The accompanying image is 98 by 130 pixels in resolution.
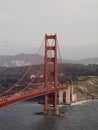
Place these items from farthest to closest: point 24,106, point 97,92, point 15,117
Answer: point 97,92 < point 24,106 < point 15,117

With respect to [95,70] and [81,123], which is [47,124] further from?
[95,70]

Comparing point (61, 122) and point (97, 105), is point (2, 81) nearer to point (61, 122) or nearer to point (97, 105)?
point (97, 105)

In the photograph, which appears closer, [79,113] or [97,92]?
[79,113]

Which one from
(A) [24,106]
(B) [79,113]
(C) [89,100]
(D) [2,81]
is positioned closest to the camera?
(B) [79,113]

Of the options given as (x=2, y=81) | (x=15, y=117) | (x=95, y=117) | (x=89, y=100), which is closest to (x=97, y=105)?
(x=89, y=100)

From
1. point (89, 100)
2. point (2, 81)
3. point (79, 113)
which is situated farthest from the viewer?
point (2, 81)

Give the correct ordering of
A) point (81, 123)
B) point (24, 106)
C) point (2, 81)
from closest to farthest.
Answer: point (81, 123), point (24, 106), point (2, 81)

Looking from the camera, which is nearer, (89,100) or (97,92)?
(89,100)

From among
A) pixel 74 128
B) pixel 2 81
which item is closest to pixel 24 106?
pixel 74 128
